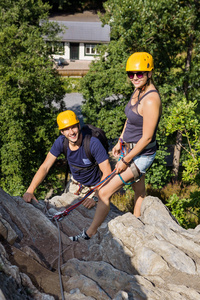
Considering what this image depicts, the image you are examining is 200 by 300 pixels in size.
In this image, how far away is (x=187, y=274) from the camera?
4.39 m

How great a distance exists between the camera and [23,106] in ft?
60.6

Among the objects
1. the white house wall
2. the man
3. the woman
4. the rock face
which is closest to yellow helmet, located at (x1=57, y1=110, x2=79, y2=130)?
the man

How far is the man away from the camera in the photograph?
602 centimetres

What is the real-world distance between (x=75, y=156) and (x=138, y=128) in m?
1.62

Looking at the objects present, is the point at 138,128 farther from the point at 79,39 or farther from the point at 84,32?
the point at 84,32

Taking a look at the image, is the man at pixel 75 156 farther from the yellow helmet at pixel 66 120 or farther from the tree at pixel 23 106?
the tree at pixel 23 106

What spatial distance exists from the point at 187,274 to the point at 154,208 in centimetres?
155

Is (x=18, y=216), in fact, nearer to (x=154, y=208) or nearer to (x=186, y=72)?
(x=154, y=208)

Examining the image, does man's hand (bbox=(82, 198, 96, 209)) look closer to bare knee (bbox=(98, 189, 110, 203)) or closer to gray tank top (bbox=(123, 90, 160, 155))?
bare knee (bbox=(98, 189, 110, 203))

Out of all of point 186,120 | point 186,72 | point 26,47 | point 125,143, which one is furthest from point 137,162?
point 26,47

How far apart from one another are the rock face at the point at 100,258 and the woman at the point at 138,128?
48 centimetres

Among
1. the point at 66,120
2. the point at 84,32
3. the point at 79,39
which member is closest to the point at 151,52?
the point at 66,120

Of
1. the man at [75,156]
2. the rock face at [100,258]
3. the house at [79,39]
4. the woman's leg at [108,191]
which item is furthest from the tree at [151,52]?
the house at [79,39]

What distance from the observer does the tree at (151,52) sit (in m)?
16.3
